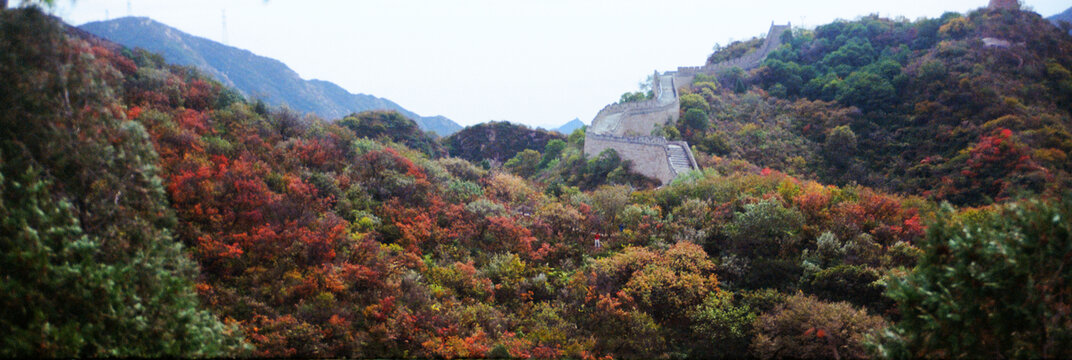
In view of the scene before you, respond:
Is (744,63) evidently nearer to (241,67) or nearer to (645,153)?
(645,153)

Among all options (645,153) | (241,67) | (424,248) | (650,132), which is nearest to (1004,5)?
(650,132)

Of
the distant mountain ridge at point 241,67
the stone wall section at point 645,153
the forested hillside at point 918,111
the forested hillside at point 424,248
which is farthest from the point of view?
the distant mountain ridge at point 241,67

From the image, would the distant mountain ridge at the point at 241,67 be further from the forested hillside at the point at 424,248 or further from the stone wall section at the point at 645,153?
the forested hillside at the point at 424,248

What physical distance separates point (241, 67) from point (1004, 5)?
307ft

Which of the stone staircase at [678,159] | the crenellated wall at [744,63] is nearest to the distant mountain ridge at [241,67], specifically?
the crenellated wall at [744,63]

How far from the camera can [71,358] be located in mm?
4934

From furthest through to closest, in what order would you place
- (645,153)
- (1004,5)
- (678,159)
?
(1004,5) < (645,153) < (678,159)

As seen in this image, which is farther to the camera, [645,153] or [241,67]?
[241,67]

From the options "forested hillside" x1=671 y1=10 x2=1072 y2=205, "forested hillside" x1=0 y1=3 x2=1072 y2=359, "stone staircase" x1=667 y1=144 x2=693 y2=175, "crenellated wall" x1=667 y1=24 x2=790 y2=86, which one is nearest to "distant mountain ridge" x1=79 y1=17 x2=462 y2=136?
"crenellated wall" x1=667 y1=24 x2=790 y2=86

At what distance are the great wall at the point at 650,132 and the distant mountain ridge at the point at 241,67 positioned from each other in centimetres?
2644

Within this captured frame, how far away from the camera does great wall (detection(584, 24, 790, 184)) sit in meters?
27.4

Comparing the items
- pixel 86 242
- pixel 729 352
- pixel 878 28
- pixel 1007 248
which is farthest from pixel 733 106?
pixel 86 242

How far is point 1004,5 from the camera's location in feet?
151

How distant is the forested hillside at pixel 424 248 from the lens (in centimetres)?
556
